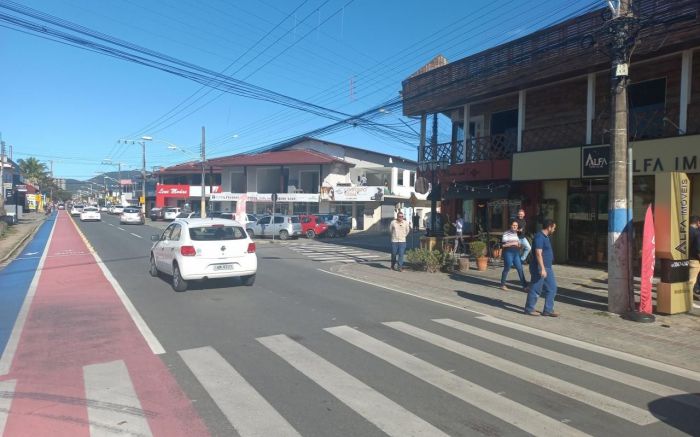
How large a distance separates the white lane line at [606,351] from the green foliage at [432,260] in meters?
6.14

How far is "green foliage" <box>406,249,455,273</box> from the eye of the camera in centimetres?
1513

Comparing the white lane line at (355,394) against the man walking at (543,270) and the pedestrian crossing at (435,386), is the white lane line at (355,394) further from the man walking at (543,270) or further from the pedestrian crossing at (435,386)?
the man walking at (543,270)

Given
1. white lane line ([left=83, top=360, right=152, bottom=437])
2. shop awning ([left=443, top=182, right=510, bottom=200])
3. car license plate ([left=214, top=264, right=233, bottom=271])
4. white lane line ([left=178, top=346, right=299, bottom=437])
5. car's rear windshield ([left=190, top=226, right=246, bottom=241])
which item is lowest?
white lane line ([left=83, top=360, right=152, bottom=437])

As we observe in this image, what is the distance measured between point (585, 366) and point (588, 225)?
35.1 feet

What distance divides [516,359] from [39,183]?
116m

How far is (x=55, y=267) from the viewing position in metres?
15.3

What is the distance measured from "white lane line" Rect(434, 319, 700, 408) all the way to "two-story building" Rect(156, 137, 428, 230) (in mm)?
32253

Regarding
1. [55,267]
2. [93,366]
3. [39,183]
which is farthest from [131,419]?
[39,183]

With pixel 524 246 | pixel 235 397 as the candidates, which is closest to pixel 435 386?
pixel 235 397

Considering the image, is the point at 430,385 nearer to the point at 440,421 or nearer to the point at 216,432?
the point at 440,421

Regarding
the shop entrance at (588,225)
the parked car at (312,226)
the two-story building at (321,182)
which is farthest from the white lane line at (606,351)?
the two-story building at (321,182)

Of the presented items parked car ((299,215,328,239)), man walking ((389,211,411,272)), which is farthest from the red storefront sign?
man walking ((389,211,411,272))

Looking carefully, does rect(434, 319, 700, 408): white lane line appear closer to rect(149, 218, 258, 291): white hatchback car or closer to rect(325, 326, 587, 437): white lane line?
rect(325, 326, 587, 437): white lane line

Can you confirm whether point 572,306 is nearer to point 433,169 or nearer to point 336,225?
point 433,169
